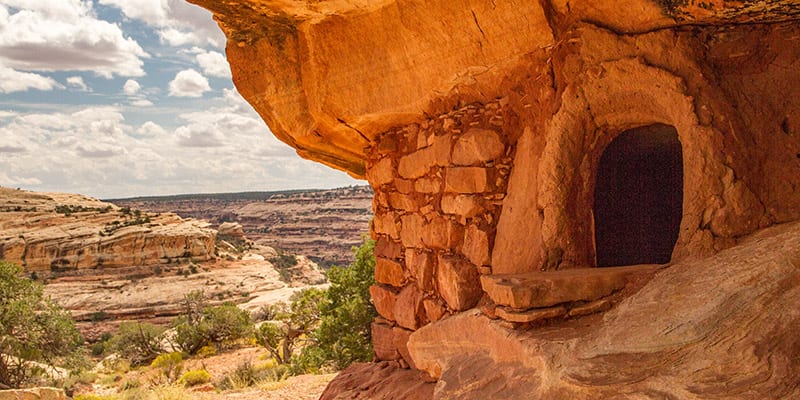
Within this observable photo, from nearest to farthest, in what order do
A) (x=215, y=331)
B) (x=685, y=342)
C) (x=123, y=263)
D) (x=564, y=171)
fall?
(x=685, y=342) < (x=564, y=171) < (x=215, y=331) < (x=123, y=263)

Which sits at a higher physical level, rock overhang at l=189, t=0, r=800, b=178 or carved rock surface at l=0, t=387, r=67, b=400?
rock overhang at l=189, t=0, r=800, b=178

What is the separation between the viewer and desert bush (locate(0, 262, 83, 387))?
12.4 m

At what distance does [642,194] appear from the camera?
350cm

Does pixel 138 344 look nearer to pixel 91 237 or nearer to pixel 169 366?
pixel 169 366

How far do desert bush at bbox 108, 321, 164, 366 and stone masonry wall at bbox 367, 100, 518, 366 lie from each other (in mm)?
16216

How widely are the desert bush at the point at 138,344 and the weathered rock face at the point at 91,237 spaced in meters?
12.0

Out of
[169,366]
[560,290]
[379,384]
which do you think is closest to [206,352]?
[169,366]

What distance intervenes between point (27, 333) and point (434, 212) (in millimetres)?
12805

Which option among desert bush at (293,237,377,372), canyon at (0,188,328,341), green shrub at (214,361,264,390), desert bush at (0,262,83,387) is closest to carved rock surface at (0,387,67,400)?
green shrub at (214,361,264,390)

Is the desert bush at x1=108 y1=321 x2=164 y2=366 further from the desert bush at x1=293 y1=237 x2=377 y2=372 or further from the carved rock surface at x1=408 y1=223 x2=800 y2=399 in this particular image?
the carved rock surface at x1=408 y1=223 x2=800 y2=399

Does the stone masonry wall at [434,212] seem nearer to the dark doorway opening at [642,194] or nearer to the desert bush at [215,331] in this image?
the dark doorway opening at [642,194]

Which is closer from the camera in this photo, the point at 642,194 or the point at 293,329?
the point at 642,194

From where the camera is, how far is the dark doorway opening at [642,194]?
131 inches

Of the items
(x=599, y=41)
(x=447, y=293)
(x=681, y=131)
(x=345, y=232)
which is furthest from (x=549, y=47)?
(x=345, y=232)
